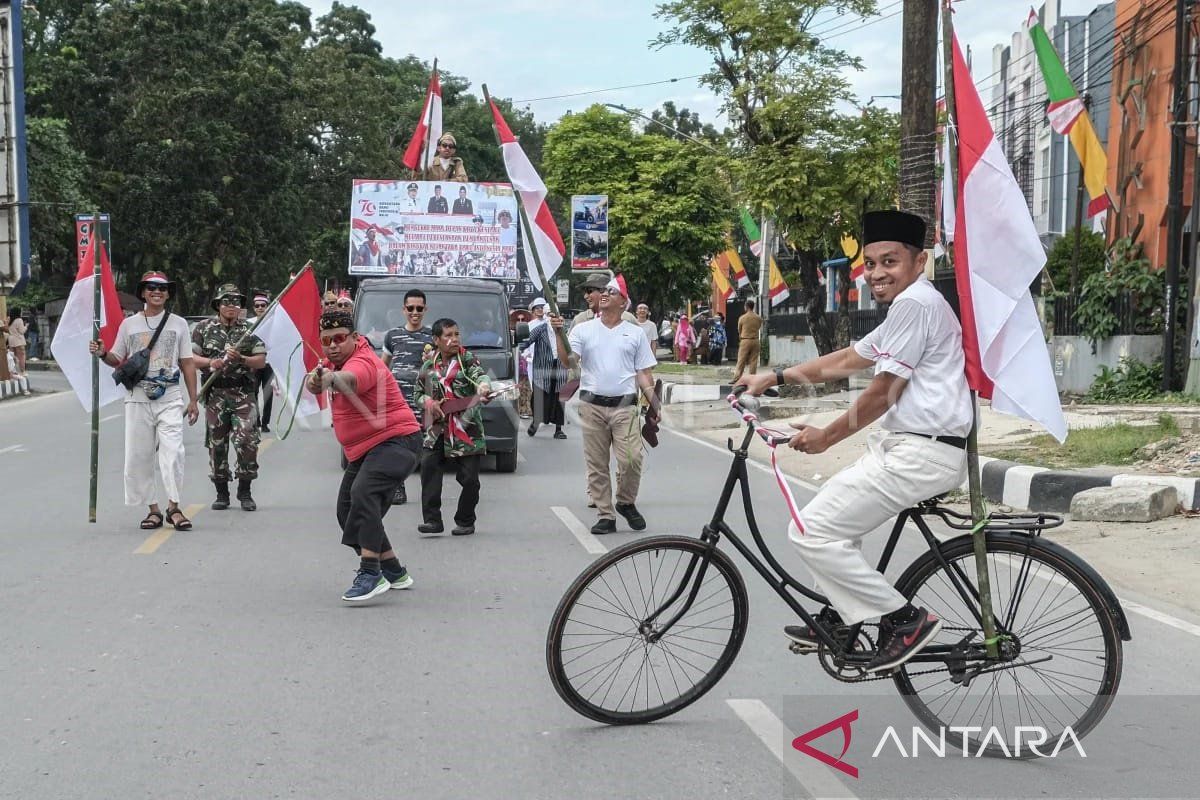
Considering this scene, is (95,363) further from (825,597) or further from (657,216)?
(657,216)

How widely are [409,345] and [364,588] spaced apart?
217 inches

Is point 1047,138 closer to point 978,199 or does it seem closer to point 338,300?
point 338,300

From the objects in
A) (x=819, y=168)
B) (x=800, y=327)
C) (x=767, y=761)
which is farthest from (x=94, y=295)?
(x=800, y=327)

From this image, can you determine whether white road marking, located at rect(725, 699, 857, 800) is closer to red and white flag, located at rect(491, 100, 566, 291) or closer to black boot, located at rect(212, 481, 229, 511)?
red and white flag, located at rect(491, 100, 566, 291)

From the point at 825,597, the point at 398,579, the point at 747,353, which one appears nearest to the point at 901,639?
the point at 825,597

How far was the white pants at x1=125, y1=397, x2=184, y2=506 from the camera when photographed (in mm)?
9953

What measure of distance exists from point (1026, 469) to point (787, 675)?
618cm

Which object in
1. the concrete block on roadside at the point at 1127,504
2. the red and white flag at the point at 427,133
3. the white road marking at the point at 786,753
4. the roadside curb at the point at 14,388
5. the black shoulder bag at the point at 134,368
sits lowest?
the roadside curb at the point at 14,388

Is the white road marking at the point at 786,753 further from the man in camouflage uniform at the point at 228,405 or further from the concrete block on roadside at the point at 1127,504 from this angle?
the man in camouflage uniform at the point at 228,405

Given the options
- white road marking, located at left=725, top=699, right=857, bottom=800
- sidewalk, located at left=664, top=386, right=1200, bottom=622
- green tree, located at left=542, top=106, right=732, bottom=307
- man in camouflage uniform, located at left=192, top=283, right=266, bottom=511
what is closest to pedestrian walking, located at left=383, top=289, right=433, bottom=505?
man in camouflage uniform, located at left=192, top=283, right=266, bottom=511

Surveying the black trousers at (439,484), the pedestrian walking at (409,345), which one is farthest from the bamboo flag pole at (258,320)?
the black trousers at (439,484)

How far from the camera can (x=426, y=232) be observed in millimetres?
17953
